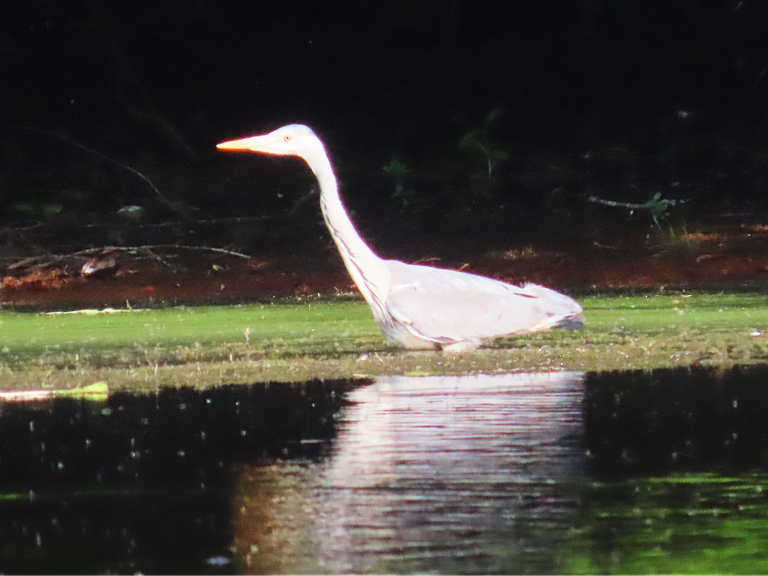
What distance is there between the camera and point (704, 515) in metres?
4.57

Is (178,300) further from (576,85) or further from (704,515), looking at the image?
(704,515)

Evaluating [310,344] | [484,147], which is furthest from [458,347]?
[484,147]

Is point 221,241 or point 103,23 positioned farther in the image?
point 103,23

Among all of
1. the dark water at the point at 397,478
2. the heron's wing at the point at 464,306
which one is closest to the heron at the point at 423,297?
the heron's wing at the point at 464,306

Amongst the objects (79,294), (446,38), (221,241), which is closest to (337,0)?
(446,38)

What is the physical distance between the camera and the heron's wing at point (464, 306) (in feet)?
28.3

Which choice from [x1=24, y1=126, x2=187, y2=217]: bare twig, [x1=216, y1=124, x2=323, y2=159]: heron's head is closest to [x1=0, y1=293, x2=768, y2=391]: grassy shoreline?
[x1=216, y1=124, x2=323, y2=159]: heron's head

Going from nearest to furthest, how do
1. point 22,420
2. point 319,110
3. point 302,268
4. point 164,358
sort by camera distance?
point 22,420
point 164,358
point 302,268
point 319,110

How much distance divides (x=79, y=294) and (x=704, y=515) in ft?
31.1

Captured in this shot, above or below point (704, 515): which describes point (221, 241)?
above

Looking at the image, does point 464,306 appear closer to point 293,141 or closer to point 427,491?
point 293,141

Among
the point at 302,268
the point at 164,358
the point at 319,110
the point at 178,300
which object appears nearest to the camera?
the point at 164,358

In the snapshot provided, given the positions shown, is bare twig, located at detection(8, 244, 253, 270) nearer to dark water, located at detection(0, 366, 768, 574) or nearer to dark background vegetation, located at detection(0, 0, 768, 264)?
dark background vegetation, located at detection(0, 0, 768, 264)

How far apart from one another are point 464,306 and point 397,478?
386 centimetres
